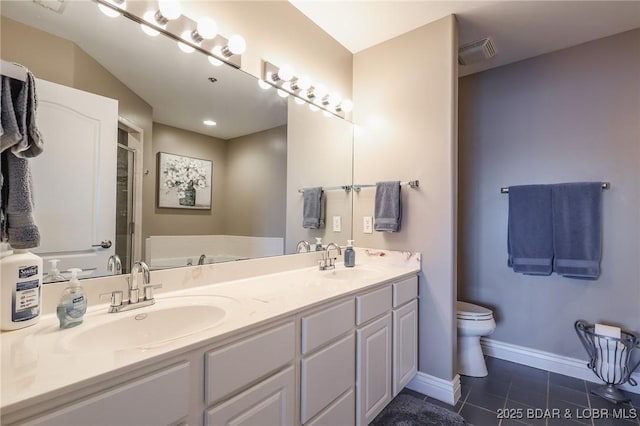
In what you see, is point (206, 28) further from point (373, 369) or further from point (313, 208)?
point (373, 369)

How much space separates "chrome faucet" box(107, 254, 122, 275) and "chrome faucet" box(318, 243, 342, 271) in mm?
1143

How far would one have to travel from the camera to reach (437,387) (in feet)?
6.39

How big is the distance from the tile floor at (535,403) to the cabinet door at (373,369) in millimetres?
534

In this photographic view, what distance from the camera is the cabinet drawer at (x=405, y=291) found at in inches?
69.7

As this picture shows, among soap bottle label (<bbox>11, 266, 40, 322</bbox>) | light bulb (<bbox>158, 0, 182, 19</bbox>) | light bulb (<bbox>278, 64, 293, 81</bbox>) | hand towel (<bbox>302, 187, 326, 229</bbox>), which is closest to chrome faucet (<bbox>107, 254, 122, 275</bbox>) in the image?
soap bottle label (<bbox>11, 266, 40, 322</bbox>)

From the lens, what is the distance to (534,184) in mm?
2383

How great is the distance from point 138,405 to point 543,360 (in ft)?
9.12

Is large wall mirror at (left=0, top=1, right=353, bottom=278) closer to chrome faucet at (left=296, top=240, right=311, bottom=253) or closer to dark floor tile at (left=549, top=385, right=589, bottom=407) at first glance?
chrome faucet at (left=296, top=240, right=311, bottom=253)

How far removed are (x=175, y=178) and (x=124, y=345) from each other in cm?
72

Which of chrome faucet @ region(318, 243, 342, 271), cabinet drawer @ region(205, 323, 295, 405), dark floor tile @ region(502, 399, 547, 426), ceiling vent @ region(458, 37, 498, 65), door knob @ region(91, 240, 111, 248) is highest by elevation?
ceiling vent @ region(458, 37, 498, 65)

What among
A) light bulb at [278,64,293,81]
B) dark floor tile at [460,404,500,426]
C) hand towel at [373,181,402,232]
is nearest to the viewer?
dark floor tile at [460,404,500,426]

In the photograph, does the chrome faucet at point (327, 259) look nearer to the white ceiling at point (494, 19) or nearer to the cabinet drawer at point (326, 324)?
the cabinet drawer at point (326, 324)

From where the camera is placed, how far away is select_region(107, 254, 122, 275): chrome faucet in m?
1.15

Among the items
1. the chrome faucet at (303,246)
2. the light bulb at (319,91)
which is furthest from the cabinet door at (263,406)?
the light bulb at (319,91)
